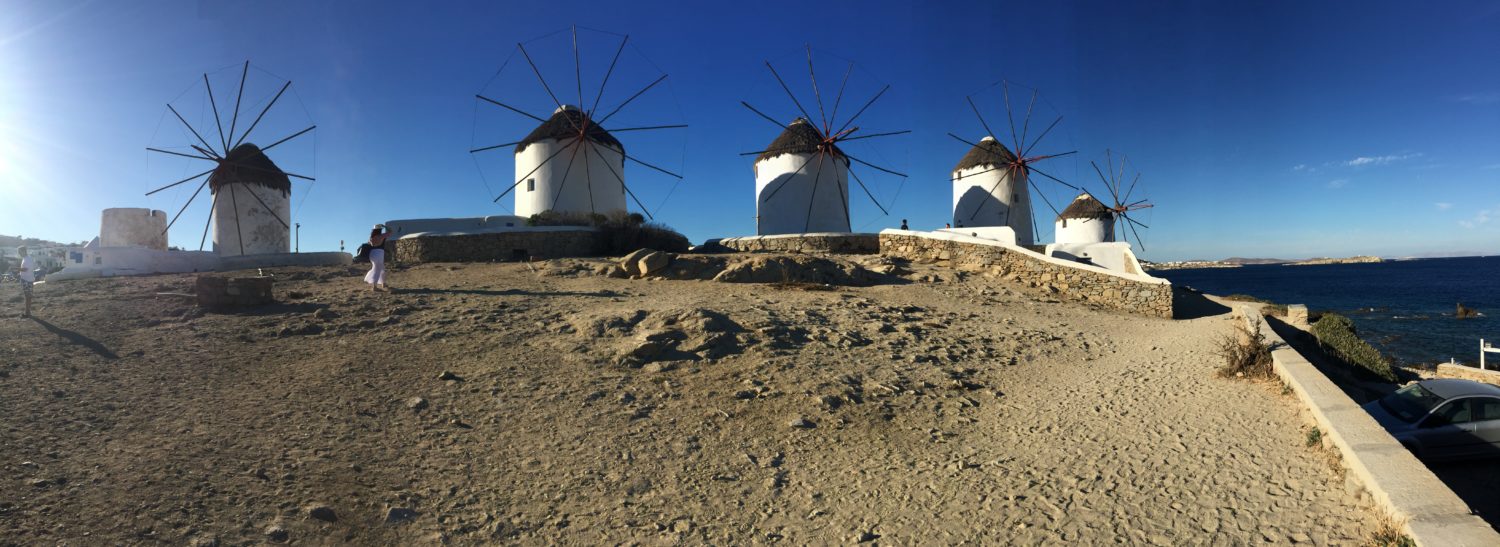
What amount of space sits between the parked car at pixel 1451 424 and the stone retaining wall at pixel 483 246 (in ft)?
60.3

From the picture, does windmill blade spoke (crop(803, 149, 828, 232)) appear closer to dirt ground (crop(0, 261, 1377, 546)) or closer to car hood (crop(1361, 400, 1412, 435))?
dirt ground (crop(0, 261, 1377, 546))

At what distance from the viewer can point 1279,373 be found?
7281 millimetres

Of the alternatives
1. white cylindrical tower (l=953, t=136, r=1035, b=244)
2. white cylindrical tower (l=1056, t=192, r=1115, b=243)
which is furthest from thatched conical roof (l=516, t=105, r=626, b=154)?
white cylindrical tower (l=1056, t=192, r=1115, b=243)

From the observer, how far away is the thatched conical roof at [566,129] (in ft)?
75.7

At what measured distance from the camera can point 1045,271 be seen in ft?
48.3

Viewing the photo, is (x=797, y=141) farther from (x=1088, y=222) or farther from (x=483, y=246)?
(x=1088, y=222)

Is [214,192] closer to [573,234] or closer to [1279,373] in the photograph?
[573,234]

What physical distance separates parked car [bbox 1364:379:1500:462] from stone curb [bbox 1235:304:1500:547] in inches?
66.1

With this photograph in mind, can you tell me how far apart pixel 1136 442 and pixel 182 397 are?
8.87 metres

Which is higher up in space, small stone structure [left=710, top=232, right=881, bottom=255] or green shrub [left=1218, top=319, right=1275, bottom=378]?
small stone structure [left=710, top=232, right=881, bottom=255]

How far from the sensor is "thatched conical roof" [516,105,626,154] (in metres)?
23.1

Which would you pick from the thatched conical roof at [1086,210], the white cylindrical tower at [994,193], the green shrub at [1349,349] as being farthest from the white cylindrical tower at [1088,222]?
the green shrub at [1349,349]

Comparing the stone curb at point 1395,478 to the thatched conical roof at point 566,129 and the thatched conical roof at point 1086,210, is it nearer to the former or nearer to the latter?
the thatched conical roof at point 566,129

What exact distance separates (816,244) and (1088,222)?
60.0ft
